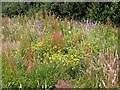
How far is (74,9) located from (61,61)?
455 cm

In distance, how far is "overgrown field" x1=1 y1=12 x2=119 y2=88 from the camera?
4.26 m

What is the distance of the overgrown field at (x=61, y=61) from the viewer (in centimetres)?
426

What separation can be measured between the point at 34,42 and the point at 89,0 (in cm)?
323

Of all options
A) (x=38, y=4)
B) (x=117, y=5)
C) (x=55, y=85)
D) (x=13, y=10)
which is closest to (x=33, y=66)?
(x=55, y=85)

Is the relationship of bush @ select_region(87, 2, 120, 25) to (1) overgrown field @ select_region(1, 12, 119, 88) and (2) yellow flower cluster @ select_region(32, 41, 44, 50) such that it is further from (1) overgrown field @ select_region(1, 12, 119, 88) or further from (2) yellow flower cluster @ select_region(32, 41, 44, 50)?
(2) yellow flower cluster @ select_region(32, 41, 44, 50)

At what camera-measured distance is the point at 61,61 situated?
4867 millimetres

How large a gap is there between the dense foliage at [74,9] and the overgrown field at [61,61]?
5.65 ft

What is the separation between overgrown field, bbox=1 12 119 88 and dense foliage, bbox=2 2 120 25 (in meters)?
1.72

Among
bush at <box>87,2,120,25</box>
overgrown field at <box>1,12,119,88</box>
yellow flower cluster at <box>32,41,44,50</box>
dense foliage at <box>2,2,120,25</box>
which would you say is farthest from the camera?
dense foliage at <box>2,2,120,25</box>

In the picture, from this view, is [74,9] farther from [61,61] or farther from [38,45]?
[61,61]

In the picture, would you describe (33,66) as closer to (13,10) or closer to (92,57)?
(92,57)

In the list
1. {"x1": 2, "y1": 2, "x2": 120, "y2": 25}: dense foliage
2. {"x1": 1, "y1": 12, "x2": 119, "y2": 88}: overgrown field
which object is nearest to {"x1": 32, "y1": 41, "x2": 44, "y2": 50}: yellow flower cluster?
{"x1": 1, "y1": 12, "x2": 119, "y2": 88}: overgrown field

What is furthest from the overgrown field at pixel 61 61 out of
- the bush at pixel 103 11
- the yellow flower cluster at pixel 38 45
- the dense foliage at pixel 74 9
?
the dense foliage at pixel 74 9

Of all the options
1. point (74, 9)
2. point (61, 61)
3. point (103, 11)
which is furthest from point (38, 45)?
point (74, 9)
